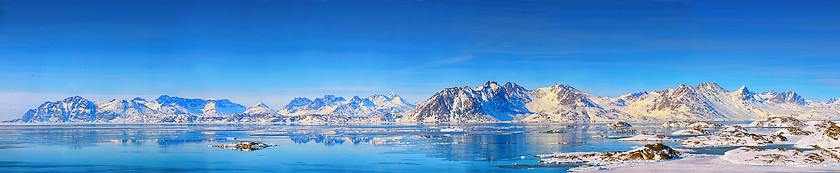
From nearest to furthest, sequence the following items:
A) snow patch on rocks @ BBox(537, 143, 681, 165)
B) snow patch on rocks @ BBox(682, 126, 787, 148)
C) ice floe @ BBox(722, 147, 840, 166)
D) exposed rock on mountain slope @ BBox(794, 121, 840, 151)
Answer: ice floe @ BBox(722, 147, 840, 166)
snow patch on rocks @ BBox(537, 143, 681, 165)
exposed rock on mountain slope @ BBox(794, 121, 840, 151)
snow patch on rocks @ BBox(682, 126, 787, 148)

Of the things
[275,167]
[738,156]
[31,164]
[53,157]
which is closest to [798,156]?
[738,156]

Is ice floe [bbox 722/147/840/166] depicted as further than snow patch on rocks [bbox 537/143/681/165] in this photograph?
No

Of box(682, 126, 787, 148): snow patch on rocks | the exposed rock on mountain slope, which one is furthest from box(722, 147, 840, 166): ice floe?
box(682, 126, 787, 148): snow patch on rocks

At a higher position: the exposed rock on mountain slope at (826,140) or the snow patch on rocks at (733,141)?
the exposed rock on mountain slope at (826,140)

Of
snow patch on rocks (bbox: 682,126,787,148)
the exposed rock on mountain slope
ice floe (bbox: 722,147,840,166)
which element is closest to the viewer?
ice floe (bbox: 722,147,840,166)

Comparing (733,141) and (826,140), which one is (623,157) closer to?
(826,140)

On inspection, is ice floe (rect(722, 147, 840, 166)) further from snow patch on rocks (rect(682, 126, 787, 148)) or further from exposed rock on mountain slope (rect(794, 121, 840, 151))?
snow patch on rocks (rect(682, 126, 787, 148))

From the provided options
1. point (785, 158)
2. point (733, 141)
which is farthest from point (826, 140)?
point (785, 158)

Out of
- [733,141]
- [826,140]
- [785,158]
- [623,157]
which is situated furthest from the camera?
[733,141]

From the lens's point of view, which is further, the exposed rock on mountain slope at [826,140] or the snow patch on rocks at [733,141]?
the snow patch on rocks at [733,141]

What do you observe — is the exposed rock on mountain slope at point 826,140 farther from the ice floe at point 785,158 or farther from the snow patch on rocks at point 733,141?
the ice floe at point 785,158

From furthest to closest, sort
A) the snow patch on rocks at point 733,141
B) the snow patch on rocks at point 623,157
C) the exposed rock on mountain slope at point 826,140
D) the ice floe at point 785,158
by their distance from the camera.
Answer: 1. the snow patch on rocks at point 733,141
2. the exposed rock on mountain slope at point 826,140
3. the snow patch on rocks at point 623,157
4. the ice floe at point 785,158

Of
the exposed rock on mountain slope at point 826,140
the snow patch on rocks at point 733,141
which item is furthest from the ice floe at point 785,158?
the snow patch on rocks at point 733,141

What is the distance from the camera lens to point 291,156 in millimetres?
83938
